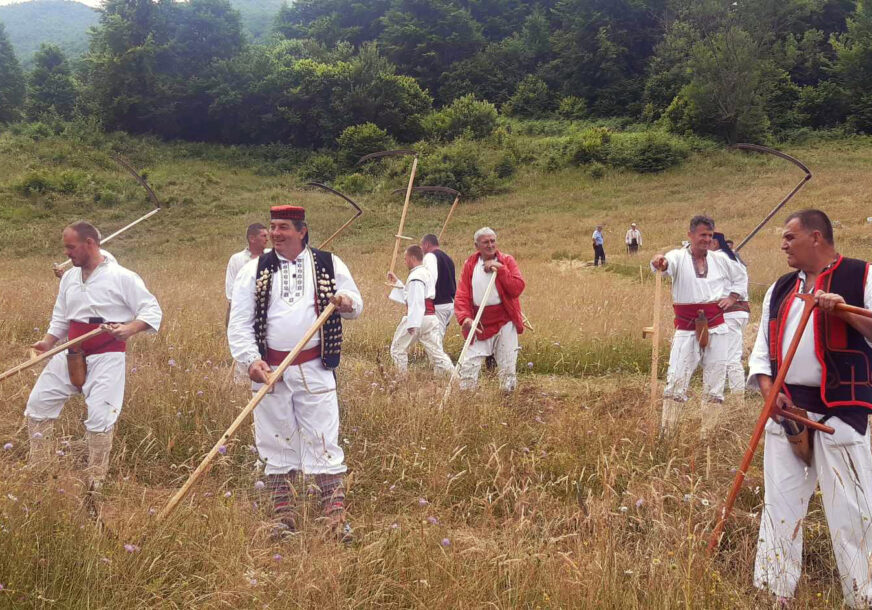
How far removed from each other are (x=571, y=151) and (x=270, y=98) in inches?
799

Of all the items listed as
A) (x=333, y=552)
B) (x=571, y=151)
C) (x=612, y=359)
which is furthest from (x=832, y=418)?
(x=571, y=151)

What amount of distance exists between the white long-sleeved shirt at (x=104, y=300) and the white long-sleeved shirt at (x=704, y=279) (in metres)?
4.42

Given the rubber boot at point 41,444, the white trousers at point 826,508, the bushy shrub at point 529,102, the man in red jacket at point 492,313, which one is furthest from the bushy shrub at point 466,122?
the white trousers at point 826,508

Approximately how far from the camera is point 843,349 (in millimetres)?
3338

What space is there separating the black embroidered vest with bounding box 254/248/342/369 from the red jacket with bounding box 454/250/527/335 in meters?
2.69

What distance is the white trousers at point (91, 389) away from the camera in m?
4.79

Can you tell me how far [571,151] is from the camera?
132 ft

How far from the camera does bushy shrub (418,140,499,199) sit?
35.8 meters

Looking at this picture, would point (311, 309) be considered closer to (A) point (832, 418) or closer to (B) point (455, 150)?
(A) point (832, 418)

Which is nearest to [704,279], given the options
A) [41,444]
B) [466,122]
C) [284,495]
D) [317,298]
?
[317,298]

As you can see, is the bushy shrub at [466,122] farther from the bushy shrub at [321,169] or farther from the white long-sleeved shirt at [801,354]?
the white long-sleeved shirt at [801,354]

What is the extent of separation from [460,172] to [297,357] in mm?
33005

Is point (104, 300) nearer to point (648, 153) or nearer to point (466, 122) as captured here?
point (648, 153)

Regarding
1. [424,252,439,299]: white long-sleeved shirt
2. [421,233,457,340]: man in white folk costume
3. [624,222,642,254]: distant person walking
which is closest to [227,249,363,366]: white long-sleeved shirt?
[424,252,439,299]: white long-sleeved shirt
